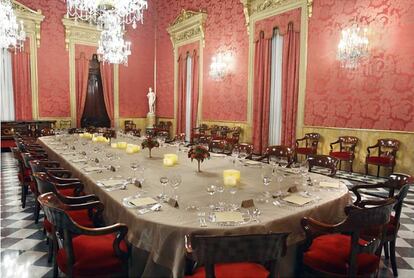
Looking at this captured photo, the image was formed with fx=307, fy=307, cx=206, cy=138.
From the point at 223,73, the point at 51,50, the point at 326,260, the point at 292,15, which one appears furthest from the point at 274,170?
the point at 51,50

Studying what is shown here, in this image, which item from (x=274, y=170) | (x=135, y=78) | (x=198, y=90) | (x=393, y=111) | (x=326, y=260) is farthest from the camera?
(x=135, y=78)

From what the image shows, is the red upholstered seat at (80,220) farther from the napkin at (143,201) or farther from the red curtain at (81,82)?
the red curtain at (81,82)

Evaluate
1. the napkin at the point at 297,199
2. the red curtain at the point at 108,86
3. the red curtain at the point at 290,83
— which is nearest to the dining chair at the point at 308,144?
the red curtain at the point at 290,83

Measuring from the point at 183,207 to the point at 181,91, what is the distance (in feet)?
33.3

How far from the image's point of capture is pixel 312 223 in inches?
71.2

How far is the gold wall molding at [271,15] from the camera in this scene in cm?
732

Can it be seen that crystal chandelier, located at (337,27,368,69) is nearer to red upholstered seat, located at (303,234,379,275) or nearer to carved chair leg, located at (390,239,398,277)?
carved chair leg, located at (390,239,398,277)

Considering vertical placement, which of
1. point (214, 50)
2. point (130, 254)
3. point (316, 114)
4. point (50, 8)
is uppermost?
point (50, 8)

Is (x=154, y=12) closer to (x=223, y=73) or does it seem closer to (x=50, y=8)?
(x=50, y=8)

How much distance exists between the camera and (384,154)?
6102mm

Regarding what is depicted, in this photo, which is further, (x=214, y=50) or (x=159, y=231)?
(x=214, y=50)

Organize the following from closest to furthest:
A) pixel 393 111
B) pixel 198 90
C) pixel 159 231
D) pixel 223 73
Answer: pixel 159 231, pixel 393 111, pixel 223 73, pixel 198 90

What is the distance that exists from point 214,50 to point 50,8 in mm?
6103

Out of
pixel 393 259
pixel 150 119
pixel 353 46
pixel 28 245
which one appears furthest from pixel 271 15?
pixel 28 245
